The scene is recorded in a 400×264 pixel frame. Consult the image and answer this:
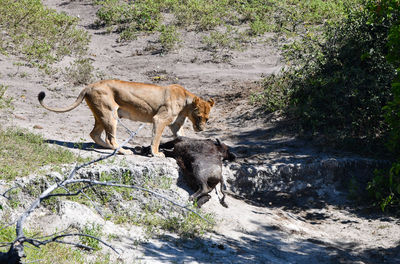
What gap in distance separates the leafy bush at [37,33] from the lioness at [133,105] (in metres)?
5.66

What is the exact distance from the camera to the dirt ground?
698cm

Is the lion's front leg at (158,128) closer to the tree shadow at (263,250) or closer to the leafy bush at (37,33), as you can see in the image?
the tree shadow at (263,250)

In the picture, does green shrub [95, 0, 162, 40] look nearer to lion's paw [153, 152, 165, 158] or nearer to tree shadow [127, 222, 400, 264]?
lion's paw [153, 152, 165, 158]

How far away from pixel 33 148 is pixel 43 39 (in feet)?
25.2

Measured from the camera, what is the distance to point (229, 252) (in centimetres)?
661

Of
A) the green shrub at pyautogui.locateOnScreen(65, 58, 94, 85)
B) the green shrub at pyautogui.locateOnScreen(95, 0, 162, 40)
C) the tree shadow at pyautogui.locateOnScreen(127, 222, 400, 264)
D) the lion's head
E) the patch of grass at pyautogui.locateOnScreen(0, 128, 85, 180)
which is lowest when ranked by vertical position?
the tree shadow at pyautogui.locateOnScreen(127, 222, 400, 264)

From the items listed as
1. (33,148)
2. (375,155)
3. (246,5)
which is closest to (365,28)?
(375,155)

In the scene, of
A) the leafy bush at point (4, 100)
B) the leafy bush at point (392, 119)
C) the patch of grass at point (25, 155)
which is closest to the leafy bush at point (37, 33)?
the leafy bush at point (4, 100)

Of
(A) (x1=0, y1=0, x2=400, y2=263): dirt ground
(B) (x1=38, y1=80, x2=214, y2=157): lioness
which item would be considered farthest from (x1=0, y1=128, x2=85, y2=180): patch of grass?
(B) (x1=38, y1=80, x2=214, y2=157): lioness

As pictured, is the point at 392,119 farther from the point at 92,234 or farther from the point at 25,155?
the point at 25,155

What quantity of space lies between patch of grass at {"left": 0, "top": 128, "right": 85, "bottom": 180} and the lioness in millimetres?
632

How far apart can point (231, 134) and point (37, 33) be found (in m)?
7.40

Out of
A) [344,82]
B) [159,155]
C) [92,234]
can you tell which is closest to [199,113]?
[159,155]

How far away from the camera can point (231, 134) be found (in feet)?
34.9
